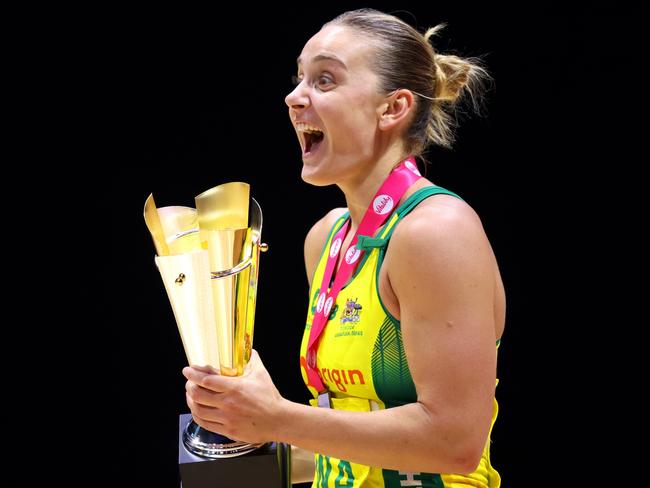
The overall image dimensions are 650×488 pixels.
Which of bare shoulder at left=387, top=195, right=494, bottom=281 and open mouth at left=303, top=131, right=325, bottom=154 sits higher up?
open mouth at left=303, top=131, right=325, bottom=154

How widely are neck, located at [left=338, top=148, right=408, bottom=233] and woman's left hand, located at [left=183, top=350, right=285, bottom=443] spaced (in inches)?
18.0

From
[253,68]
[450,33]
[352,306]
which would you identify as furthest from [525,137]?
[352,306]

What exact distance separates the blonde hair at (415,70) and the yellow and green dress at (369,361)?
22 cm

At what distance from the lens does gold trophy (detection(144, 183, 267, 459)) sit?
3.51 ft

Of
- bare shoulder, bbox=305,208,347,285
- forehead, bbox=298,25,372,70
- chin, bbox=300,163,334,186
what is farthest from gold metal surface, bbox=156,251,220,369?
bare shoulder, bbox=305,208,347,285

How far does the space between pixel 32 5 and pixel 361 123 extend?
1.23m

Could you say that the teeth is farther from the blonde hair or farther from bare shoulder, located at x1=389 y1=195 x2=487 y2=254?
bare shoulder, located at x1=389 y1=195 x2=487 y2=254

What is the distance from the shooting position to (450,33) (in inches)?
87.8

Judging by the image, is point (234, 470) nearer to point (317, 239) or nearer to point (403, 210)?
point (403, 210)

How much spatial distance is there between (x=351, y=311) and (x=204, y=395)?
1.03ft

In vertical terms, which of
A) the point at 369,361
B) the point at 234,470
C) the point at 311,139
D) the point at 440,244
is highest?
the point at 311,139

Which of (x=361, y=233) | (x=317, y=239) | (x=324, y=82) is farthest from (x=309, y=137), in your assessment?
(x=317, y=239)

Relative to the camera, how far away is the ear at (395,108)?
141 cm

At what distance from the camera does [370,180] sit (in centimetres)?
144
